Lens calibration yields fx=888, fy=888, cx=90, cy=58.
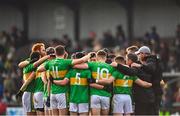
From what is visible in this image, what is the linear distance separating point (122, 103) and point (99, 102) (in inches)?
22.8

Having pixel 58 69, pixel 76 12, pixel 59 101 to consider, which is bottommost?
pixel 59 101

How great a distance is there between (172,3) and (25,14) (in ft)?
26.0

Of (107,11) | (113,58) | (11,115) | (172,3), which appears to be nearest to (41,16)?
(107,11)

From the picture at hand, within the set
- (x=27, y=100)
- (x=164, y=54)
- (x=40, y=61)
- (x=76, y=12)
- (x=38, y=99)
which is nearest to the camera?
(x=40, y=61)

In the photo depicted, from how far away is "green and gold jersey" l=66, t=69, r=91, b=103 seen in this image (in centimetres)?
2191

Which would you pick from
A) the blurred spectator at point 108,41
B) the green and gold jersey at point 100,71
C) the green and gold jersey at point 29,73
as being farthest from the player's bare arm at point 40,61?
the blurred spectator at point 108,41

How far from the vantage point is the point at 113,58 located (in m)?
23.3

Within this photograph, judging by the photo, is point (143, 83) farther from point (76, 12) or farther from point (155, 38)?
point (76, 12)

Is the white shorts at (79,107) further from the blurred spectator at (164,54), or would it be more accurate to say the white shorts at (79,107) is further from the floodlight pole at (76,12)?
the floodlight pole at (76,12)

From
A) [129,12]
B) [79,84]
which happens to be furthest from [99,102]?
[129,12]

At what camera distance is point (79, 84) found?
21969 mm

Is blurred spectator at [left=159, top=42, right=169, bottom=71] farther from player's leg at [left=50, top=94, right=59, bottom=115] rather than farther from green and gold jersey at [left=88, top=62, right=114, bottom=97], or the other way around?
green and gold jersey at [left=88, top=62, right=114, bottom=97]

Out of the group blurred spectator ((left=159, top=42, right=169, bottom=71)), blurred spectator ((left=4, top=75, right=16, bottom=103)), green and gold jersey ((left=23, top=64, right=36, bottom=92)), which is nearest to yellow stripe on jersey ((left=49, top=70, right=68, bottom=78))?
green and gold jersey ((left=23, top=64, right=36, bottom=92))

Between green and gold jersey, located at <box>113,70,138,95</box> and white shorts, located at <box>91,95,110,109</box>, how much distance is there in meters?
0.37
